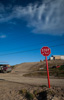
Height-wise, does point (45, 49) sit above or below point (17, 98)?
above

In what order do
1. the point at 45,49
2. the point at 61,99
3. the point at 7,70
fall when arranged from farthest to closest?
1. the point at 7,70
2. the point at 45,49
3. the point at 61,99

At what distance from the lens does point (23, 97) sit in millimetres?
5898

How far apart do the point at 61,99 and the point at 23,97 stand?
6.67ft

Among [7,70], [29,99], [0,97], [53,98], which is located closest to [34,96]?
[29,99]

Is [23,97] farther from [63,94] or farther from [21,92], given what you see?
[63,94]

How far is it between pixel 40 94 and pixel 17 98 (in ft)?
4.34

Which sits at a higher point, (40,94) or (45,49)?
(45,49)

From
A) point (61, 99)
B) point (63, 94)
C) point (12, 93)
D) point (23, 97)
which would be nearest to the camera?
point (61, 99)

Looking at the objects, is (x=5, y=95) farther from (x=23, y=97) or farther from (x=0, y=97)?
(x=23, y=97)

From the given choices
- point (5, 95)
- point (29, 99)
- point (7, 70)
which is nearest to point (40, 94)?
point (29, 99)

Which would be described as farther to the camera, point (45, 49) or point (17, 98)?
point (45, 49)

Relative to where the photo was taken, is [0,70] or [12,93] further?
[0,70]

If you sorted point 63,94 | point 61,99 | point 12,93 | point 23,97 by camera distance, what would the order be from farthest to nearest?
point 12,93, point 23,97, point 63,94, point 61,99

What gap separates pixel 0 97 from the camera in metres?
5.91
